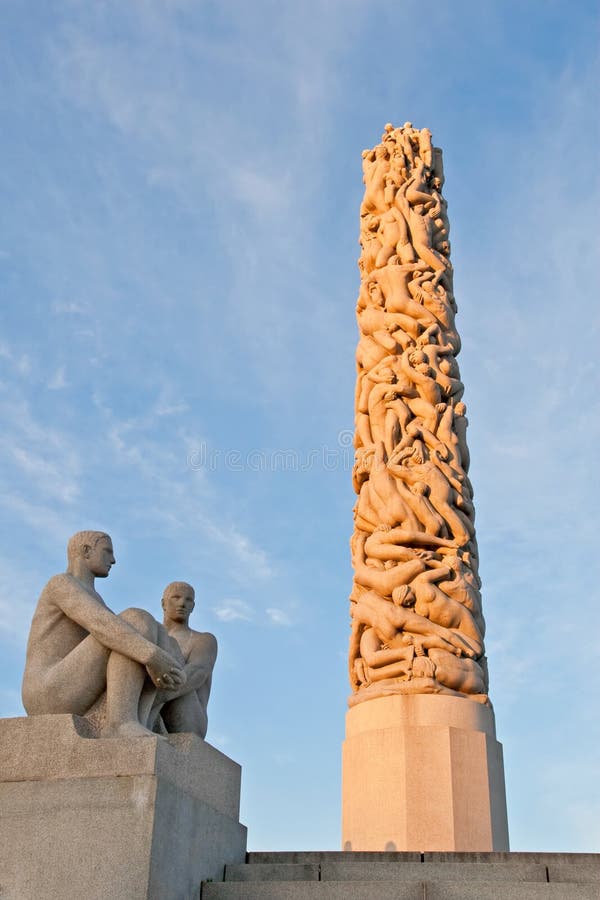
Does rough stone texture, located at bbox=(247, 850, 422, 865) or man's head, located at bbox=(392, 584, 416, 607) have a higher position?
man's head, located at bbox=(392, 584, 416, 607)

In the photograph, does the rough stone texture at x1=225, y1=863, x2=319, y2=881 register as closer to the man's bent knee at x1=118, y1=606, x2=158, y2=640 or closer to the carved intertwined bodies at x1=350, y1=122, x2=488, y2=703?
the man's bent knee at x1=118, y1=606, x2=158, y2=640

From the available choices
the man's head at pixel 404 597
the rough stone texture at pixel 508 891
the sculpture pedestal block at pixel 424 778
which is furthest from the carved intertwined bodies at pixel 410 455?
the rough stone texture at pixel 508 891

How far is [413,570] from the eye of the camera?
38.3 ft

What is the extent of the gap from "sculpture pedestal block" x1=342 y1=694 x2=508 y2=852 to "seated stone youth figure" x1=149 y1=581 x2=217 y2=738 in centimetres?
408

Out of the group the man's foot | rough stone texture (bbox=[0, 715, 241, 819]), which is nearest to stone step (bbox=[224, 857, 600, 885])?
rough stone texture (bbox=[0, 715, 241, 819])

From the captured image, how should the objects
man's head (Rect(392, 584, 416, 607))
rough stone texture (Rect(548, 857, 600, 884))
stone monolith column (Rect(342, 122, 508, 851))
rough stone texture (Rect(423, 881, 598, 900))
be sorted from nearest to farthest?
rough stone texture (Rect(423, 881, 598, 900)) < rough stone texture (Rect(548, 857, 600, 884)) < stone monolith column (Rect(342, 122, 508, 851)) < man's head (Rect(392, 584, 416, 607))

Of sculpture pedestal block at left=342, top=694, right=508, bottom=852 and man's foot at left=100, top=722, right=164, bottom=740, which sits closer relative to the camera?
man's foot at left=100, top=722, right=164, bottom=740

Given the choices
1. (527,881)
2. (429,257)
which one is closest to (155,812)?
(527,881)

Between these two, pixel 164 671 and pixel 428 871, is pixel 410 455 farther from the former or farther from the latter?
pixel 164 671

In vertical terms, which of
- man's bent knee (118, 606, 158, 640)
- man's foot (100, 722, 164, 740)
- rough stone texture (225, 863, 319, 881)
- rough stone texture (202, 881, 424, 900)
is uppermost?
man's bent knee (118, 606, 158, 640)

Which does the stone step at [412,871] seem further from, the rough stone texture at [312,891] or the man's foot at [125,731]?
the man's foot at [125,731]

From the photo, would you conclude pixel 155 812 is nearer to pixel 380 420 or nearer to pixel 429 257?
pixel 380 420

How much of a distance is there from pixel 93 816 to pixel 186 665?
1.74 metres

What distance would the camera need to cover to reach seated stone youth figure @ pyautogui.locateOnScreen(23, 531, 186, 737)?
5.99 metres
